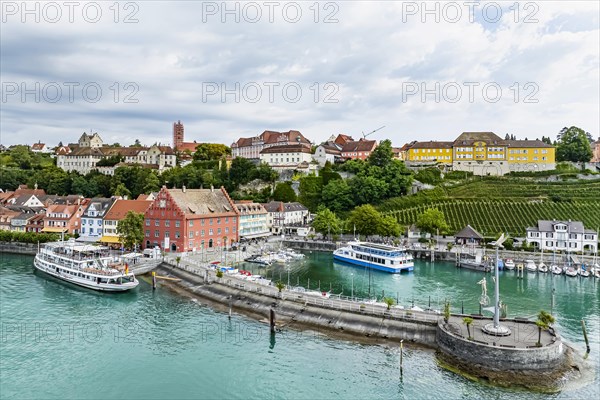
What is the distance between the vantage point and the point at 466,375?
25328 mm

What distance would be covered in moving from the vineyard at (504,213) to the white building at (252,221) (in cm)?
2421

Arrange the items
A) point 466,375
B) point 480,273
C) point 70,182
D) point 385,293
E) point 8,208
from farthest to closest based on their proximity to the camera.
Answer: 1. point 70,182
2. point 8,208
3. point 480,273
4. point 385,293
5. point 466,375

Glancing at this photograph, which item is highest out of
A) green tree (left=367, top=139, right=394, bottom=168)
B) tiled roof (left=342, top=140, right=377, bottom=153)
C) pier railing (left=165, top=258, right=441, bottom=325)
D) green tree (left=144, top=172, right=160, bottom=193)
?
tiled roof (left=342, top=140, right=377, bottom=153)

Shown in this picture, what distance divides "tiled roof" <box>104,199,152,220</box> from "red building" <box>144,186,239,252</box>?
7.09 m

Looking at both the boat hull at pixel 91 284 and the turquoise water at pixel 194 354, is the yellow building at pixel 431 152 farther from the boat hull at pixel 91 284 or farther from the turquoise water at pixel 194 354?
the boat hull at pixel 91 284

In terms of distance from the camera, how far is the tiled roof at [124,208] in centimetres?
6781

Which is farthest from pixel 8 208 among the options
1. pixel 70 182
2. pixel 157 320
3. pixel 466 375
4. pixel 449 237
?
pixel 466 375

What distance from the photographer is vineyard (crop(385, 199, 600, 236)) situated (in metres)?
71.5

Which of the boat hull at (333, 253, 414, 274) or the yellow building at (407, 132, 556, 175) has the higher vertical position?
the yellow building at (407, 132, 556, 175)

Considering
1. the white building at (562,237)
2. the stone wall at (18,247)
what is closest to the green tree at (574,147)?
the white building at (562,237)

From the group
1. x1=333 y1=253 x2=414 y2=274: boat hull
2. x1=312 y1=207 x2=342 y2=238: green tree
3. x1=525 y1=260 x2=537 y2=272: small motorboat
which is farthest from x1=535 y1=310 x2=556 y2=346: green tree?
x1=312 y1=207 x2=342 y2=238: green tree

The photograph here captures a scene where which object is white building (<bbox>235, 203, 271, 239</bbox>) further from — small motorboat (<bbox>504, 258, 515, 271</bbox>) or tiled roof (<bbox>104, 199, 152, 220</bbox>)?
small motorboat (<bbox>504, 258, 515, 271</bbox>)

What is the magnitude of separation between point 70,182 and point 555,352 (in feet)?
349

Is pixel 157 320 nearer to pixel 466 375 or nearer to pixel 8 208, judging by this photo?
pixel 466 375
